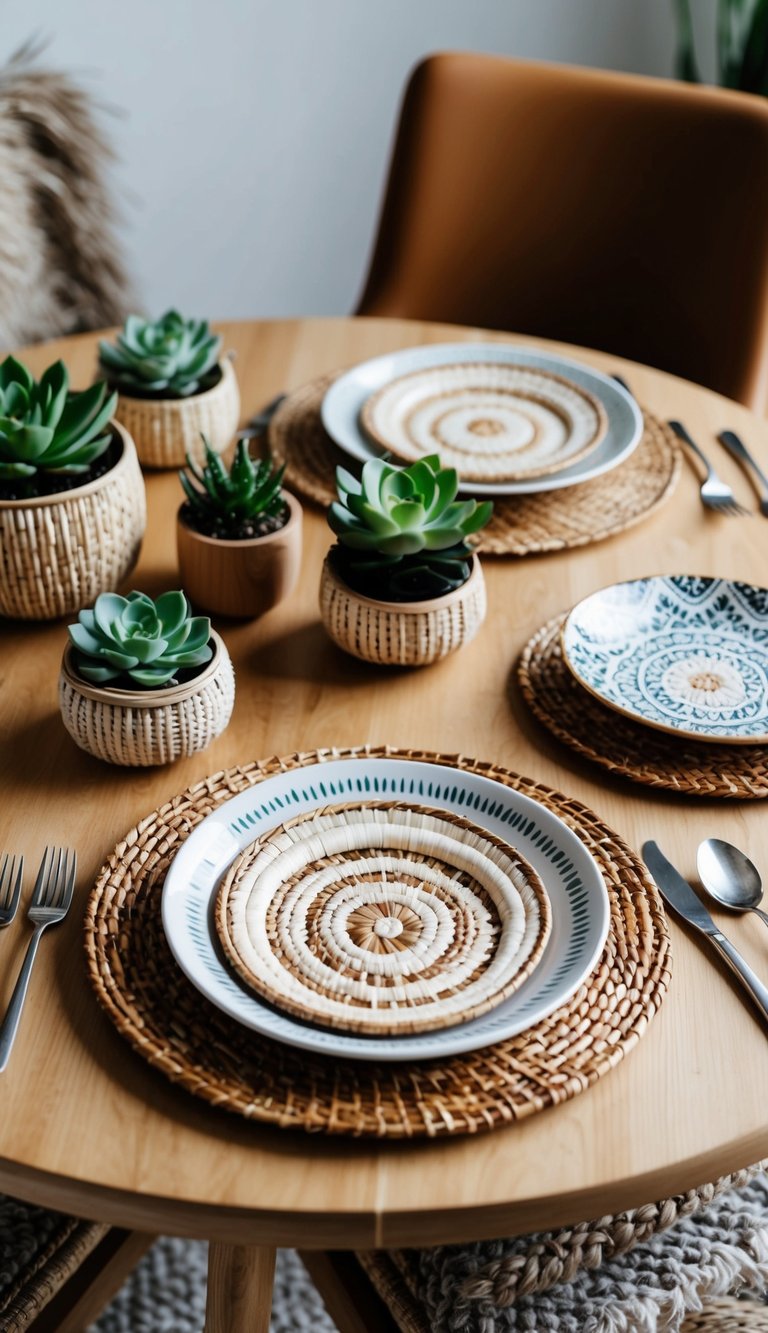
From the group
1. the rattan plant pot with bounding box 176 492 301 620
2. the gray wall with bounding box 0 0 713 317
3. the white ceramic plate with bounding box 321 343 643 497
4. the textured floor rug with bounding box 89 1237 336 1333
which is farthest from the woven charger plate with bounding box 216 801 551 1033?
the gray wall with bounding box 0 0 713 317

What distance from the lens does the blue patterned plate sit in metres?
0.88

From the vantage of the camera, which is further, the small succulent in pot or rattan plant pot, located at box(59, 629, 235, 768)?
the small succulent in pot

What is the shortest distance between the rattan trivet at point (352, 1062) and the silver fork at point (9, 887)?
47 mm

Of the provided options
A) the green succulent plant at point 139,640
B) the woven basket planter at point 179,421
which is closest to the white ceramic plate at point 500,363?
the woven basket planter at point 179,421

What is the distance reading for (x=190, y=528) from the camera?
0.95 m

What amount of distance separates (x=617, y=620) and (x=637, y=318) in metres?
0.87

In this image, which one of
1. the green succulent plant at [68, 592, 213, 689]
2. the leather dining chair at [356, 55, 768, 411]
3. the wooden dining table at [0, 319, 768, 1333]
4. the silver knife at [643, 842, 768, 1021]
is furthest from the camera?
the leather dining chair at [356, 55, 768, 411]

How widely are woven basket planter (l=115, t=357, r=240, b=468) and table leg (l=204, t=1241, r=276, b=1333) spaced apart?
67cm

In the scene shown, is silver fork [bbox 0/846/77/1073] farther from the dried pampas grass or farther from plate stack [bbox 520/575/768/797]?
the dried pampas grass

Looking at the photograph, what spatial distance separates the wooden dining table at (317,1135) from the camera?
22.9 inches

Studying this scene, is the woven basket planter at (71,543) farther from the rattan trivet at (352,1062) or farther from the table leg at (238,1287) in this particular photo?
the table leg at (238,1287)

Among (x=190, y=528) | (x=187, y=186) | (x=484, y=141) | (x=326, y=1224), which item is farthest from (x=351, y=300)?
(x=326, y=1224)

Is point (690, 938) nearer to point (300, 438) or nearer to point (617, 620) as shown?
point (617, 620)

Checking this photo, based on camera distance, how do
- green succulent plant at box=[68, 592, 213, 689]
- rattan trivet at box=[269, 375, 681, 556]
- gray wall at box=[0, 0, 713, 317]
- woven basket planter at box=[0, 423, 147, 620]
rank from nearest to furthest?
green succulent plant at box=[68, 592, 213, 689], woven basket planter at box=[0, 423, 147, 620], rattan trivet at box=[269, 375, 681, 556], gray wall at box=[0, 0, 713, 317]
